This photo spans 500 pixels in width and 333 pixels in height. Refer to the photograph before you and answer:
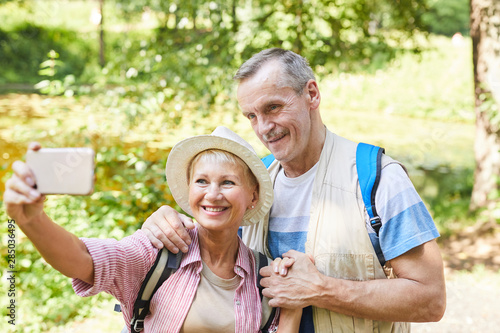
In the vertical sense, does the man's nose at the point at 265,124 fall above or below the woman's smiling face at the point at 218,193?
above

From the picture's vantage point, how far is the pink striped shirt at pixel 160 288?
64.5 inches

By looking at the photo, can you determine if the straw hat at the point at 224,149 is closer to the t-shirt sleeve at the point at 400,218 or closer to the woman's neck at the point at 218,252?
the woman's neck at the point at 218,252

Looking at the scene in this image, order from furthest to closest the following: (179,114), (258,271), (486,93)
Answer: (486,93), (179,114), (258,271)

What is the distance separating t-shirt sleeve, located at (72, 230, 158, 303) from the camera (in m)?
1.62

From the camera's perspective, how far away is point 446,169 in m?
11.2

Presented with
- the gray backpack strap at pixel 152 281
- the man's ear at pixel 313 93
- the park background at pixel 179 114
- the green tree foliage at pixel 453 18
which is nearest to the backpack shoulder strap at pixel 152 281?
the gray backpack strap at pixel 152 281

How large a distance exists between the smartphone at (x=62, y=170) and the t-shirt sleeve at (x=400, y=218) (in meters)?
1.18

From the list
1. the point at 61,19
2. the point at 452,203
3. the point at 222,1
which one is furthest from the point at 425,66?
the point at 61,19

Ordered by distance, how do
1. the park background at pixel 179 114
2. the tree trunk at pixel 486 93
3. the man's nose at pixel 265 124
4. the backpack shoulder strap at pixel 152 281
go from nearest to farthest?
the backpack shoulder strap at pixel 152 281 < the man's nose at pixel 265 124 < the park background at pixel 179 114 < the tree trunk at pixel 486 93

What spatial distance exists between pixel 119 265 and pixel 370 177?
42.0 inches

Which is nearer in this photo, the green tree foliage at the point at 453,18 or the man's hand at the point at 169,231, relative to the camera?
the man's hand at the point at 169,231

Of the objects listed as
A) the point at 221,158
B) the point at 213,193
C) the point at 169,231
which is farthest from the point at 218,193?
the point at 169,231

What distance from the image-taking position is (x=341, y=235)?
2.02m

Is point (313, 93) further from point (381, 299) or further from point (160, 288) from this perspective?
point (160, 288)
